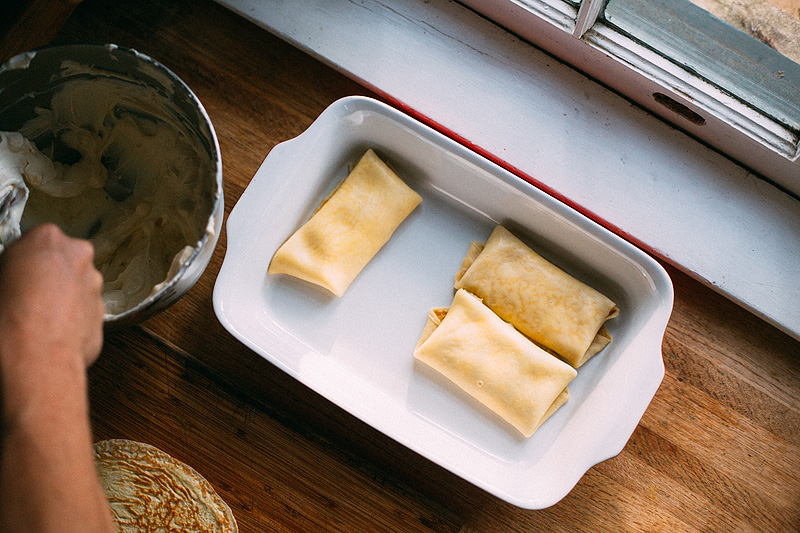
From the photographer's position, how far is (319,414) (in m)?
0.71

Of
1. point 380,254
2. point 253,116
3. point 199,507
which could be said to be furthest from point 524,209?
point 199,507

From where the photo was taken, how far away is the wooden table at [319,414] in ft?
2.27

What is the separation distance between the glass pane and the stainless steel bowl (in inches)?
21.0

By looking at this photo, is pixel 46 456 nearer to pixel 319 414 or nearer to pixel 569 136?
pixel 319 414

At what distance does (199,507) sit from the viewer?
0.68 meters

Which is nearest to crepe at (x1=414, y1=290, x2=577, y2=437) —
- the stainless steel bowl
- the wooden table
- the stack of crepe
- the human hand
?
the stack of crepe

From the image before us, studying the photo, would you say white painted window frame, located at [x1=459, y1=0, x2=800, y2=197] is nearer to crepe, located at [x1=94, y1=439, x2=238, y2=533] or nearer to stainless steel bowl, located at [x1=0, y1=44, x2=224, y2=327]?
stainless steel bowl, located at [x1=0, y1=44, x2=224, y2=327]

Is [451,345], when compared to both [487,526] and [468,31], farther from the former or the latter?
[468,31]

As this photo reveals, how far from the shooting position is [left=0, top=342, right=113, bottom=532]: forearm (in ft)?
1.08

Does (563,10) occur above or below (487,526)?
above

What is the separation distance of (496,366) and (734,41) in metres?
0.51

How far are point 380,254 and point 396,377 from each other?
161 mm

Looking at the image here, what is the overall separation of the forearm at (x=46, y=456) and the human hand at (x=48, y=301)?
0.04 feet

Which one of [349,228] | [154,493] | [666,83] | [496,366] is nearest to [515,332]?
[496,366]
